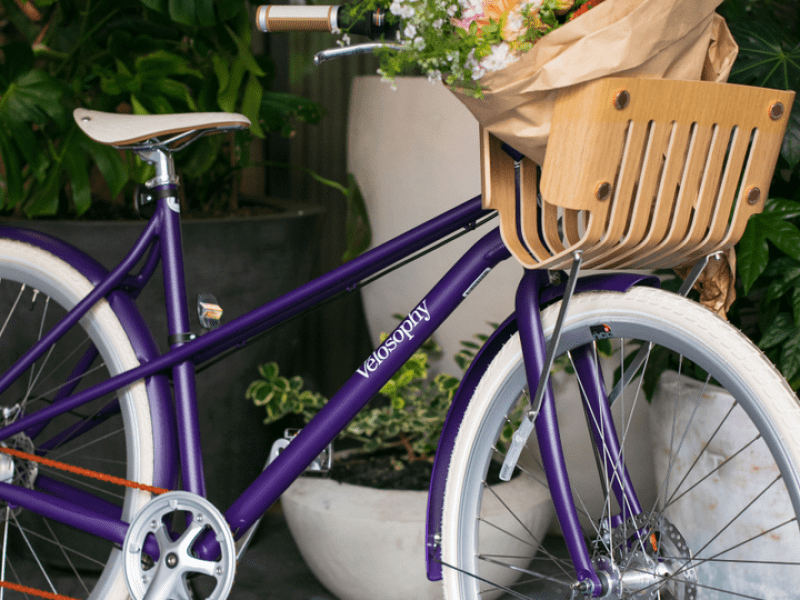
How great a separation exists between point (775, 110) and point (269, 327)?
0.70 meters

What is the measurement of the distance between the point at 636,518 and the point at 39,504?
2.72 ft

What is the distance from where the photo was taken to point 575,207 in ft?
2.24

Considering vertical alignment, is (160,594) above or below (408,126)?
below

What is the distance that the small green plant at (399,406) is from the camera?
1.44 meters

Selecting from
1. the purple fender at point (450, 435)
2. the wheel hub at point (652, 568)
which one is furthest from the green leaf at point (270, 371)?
the wheel hub at point (652, 568)

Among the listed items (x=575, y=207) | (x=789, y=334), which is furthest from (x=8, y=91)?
(x=789, y=334)

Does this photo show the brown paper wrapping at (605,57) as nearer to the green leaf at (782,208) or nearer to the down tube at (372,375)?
the down tube at (372,375)

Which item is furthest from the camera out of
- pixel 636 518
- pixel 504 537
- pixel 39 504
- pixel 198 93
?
pixel 198 93

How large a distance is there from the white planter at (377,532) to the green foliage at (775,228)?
46 cm

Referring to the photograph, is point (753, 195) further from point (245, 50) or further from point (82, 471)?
point (245, 50)

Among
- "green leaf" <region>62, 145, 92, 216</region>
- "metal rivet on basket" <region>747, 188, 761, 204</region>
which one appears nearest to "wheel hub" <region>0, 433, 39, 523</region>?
"green leaf" <region>62, 145, 92, 216</region>

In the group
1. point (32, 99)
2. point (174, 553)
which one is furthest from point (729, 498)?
point (32, 99)

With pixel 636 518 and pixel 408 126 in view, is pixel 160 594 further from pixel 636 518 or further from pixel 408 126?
pixel 408 126

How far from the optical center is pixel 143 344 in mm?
1089
